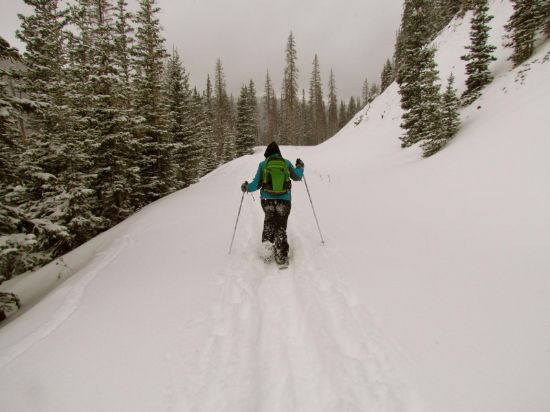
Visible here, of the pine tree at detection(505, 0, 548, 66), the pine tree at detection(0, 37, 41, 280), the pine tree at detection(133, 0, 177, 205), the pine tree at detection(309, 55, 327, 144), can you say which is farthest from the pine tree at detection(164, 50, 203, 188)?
the pine tree at detection(309, 55, 327, 144)

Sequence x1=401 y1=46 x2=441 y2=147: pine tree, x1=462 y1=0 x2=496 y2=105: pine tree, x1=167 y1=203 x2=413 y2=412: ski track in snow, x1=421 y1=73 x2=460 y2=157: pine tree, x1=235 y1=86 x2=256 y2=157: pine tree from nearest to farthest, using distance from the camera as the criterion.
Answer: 1. x1=167 y1=203 x2=413 y2=412: ski track in snow
2. x1=421 y1=73 x2=460 y2=157: pine tree
3. x1=401 y1=46 x2=441 y2=147: pine tree
4. x1=462 y1=0 x2=496 y2=105: pine tree
5. x1=235 y1=86 x2=256 y2=157: pine tree

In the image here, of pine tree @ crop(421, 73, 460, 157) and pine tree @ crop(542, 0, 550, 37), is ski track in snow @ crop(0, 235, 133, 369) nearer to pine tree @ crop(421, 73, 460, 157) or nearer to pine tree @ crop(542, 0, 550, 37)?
pine tree @ crop(421, 73, 460, 157)

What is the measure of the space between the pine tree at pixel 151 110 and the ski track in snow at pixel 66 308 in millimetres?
11118

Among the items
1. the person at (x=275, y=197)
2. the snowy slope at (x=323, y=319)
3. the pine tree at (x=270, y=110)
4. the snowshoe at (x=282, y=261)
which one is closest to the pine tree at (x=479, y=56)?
the snowy slope at (x=323, y=319)

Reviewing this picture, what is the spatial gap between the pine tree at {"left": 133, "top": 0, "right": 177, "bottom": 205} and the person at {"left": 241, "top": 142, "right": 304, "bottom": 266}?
42.7ft

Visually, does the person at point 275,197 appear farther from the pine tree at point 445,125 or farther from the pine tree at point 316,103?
the pine tree at point 316,103

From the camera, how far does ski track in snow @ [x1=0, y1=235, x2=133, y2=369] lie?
148 inches

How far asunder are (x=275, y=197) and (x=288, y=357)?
3437mm

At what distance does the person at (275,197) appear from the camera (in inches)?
245

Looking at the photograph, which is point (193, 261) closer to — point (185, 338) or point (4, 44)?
point (185, 338)

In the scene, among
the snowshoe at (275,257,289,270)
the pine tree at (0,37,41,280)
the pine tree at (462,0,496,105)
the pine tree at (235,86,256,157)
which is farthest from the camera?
the pine tree at (235,86,256,157)

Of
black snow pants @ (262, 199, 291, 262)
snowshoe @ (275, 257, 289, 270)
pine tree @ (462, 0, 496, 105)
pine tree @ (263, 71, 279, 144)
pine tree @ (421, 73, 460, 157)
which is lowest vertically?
snowshoe @ (275, 257, 289, 270)

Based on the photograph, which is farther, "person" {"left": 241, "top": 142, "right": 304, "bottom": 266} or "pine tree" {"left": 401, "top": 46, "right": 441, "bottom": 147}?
"pine tree" {"left": 401, "top": 46, "right": 441, "bottom": 147}

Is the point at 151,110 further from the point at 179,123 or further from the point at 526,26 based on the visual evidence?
the point at 526,26
